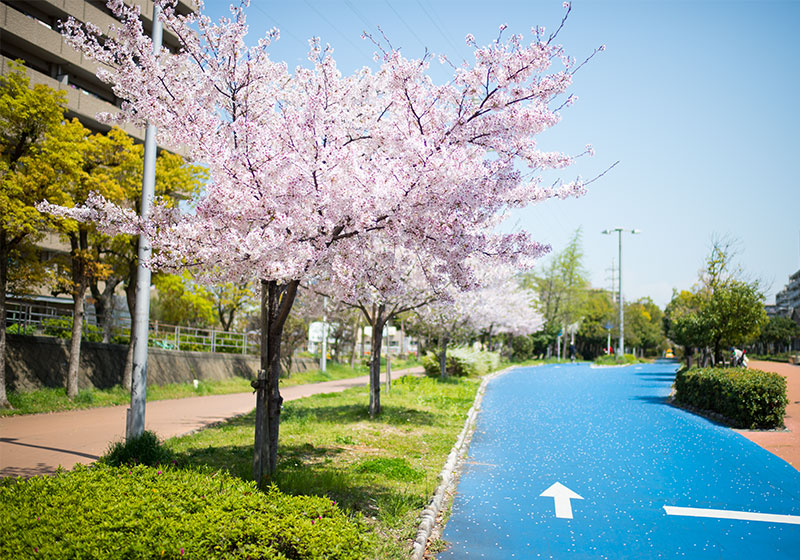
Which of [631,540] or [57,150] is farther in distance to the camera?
[57,150]

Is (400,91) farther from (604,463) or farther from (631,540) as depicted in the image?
(604,463)

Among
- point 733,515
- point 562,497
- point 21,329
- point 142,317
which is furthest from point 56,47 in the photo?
point 733,515

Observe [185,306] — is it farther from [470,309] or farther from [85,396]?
[470,309]

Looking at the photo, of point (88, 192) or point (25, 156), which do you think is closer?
point (25, 156)

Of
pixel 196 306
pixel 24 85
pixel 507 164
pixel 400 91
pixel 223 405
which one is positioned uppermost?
pixel 24 85

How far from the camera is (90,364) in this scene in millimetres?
18859

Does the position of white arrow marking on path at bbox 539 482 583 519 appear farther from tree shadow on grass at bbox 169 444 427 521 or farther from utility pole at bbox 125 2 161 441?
utility pole at bbox 125 2 161 441

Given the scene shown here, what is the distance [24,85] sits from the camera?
1438 centimetres

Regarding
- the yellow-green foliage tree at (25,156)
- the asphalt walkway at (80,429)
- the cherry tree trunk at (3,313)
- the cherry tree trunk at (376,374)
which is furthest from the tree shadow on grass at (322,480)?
the yellow-green foliage tree at (25,156)

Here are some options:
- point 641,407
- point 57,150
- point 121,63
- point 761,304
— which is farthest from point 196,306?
point 761,304

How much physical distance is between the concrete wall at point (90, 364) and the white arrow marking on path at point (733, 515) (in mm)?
16718

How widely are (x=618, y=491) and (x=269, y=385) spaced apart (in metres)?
5.37

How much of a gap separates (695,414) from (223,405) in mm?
14798

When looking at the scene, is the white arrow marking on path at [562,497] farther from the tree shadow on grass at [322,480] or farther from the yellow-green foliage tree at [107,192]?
the yellow-green foliage tree at [107,192]
